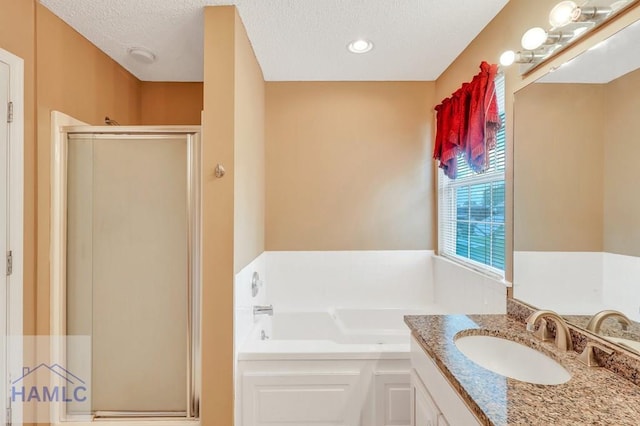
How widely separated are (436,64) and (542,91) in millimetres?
1164

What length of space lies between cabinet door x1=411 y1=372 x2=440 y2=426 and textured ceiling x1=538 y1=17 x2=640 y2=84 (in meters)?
1.33

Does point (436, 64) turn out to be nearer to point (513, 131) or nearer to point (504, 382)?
point (513, 131)

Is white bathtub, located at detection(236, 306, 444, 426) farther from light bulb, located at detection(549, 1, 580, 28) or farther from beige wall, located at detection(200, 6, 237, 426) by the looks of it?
light bulb, located at detection(549, 1, 580, 28)

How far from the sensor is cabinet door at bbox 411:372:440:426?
1150 mm

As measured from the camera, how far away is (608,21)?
109cm

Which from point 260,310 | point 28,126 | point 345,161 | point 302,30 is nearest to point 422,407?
point 260,310

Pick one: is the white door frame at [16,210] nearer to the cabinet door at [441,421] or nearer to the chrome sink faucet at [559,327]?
the cabinet door at [441,421]

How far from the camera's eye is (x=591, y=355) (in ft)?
3.42

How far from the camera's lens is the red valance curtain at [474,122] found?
67.7 inches

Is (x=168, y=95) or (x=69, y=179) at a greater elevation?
(x=168, y=95)

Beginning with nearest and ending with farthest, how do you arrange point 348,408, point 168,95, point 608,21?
point 608,21, point 348,408, point 168,95

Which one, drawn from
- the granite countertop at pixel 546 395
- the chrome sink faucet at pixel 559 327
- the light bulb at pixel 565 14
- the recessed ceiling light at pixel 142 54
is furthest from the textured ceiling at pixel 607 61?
the recessed ceiling light at pixel 142 54

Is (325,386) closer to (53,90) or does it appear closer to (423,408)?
(423,408)

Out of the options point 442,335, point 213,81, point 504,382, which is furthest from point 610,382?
point 213,81
